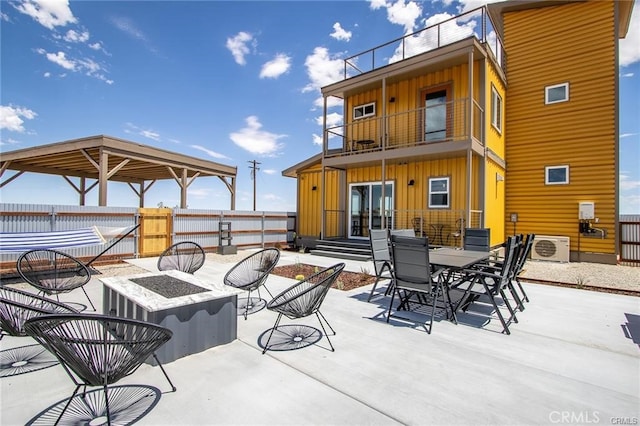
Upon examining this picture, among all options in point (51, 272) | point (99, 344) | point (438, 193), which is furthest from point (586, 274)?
point (51, 272)

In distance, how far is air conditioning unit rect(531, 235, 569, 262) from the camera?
9.51 meters

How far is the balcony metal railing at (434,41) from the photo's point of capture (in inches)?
358

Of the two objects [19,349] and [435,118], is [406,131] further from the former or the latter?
[19,349]

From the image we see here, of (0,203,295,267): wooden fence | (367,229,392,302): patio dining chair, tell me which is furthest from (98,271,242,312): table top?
(0,203,295,267): wooden fence

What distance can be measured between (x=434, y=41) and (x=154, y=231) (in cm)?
1065

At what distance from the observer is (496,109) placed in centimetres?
1008

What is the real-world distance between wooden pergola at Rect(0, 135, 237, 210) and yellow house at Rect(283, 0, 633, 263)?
5.85 meters

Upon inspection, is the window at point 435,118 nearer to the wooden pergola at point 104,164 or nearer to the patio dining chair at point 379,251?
the patio dining chair at point 379,251

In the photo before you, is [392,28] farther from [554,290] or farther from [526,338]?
[526,338]

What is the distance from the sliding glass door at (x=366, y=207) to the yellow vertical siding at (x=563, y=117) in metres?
4.29

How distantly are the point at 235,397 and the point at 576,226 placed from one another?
11.3 meters

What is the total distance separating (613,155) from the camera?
9.17 m

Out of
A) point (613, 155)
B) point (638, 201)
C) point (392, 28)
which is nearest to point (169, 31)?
point (392, 28)
